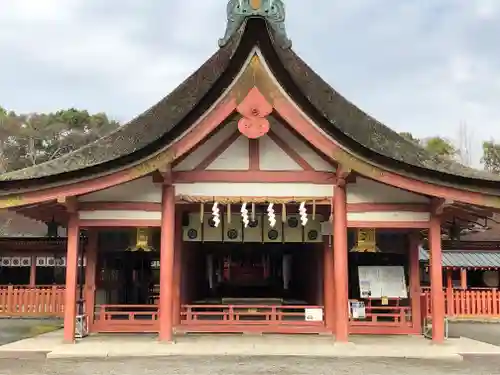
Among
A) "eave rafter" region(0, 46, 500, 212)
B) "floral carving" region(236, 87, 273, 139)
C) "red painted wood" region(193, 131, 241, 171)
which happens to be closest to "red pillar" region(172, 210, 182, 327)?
"red painted wood" region(193, 131, 241, 171)

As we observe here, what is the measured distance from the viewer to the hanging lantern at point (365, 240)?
1506 centimetres

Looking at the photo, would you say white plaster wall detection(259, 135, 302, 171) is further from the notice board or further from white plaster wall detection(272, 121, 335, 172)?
the notice board

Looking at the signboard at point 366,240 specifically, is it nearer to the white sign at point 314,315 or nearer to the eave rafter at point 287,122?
the white sign at point 314,315

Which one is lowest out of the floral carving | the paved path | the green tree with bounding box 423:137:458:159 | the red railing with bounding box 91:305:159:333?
the paved path

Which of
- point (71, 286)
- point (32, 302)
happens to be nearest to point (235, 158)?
point (71, 286)

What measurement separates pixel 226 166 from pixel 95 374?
606 centimetres

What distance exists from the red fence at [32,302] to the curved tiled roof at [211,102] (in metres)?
11.0

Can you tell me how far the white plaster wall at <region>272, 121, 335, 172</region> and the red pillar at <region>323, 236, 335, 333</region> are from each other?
237 centimetres

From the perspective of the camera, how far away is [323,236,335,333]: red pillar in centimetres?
1534

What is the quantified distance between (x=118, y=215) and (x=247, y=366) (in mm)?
5396

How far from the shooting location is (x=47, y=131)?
2574 inches

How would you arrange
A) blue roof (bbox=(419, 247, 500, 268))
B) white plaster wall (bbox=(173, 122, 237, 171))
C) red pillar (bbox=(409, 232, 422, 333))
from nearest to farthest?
white plaster wall (bbox=(173, 122, 237, 171)), red pillar (bbox=(409, 232, 422, 333)), blue roof (bbox=(419, 247, 500, 268))

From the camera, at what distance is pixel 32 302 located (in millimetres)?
24641

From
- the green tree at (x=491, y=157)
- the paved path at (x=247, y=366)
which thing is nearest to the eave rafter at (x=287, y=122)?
the paved path at (x=247, y=366)
